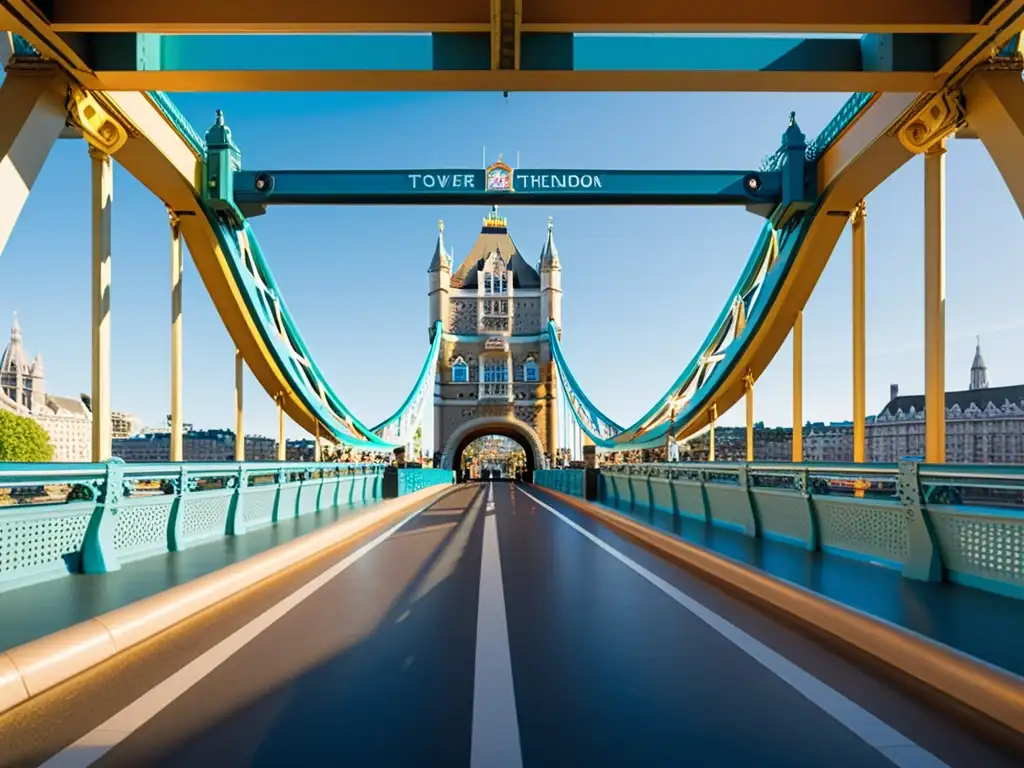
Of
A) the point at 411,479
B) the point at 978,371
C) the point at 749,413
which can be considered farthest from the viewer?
the point at 978,371

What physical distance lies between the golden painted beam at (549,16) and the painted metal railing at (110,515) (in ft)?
15.5

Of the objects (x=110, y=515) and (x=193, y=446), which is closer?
(x=110, y=515)

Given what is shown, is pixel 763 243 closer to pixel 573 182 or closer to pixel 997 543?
pixel 573 182

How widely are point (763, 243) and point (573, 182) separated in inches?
225

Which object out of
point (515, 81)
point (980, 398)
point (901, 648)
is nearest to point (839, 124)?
point (515, 81)

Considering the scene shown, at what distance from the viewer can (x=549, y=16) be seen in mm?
8031

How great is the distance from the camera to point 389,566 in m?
8.57

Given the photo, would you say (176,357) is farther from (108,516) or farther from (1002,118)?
(1002,118)

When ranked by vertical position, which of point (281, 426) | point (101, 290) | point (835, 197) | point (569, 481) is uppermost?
point (835, 197)

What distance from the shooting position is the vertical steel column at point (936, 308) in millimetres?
10234

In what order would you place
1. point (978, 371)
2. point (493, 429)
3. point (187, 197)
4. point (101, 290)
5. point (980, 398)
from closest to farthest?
1. point (101, 290)
2. point (187, 197)
3. point (493, 429)
4. point (980, 398)
5. point (978, 371)

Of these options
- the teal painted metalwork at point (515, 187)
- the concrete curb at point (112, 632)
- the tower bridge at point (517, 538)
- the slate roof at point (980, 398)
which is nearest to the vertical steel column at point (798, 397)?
the tower bridge at point (517, 538)

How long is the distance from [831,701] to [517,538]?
811 centimetres

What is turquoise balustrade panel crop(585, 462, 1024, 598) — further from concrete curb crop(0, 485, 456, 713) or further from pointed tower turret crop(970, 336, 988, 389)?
pointed tower turret crop(970, 336, 988, 389)
